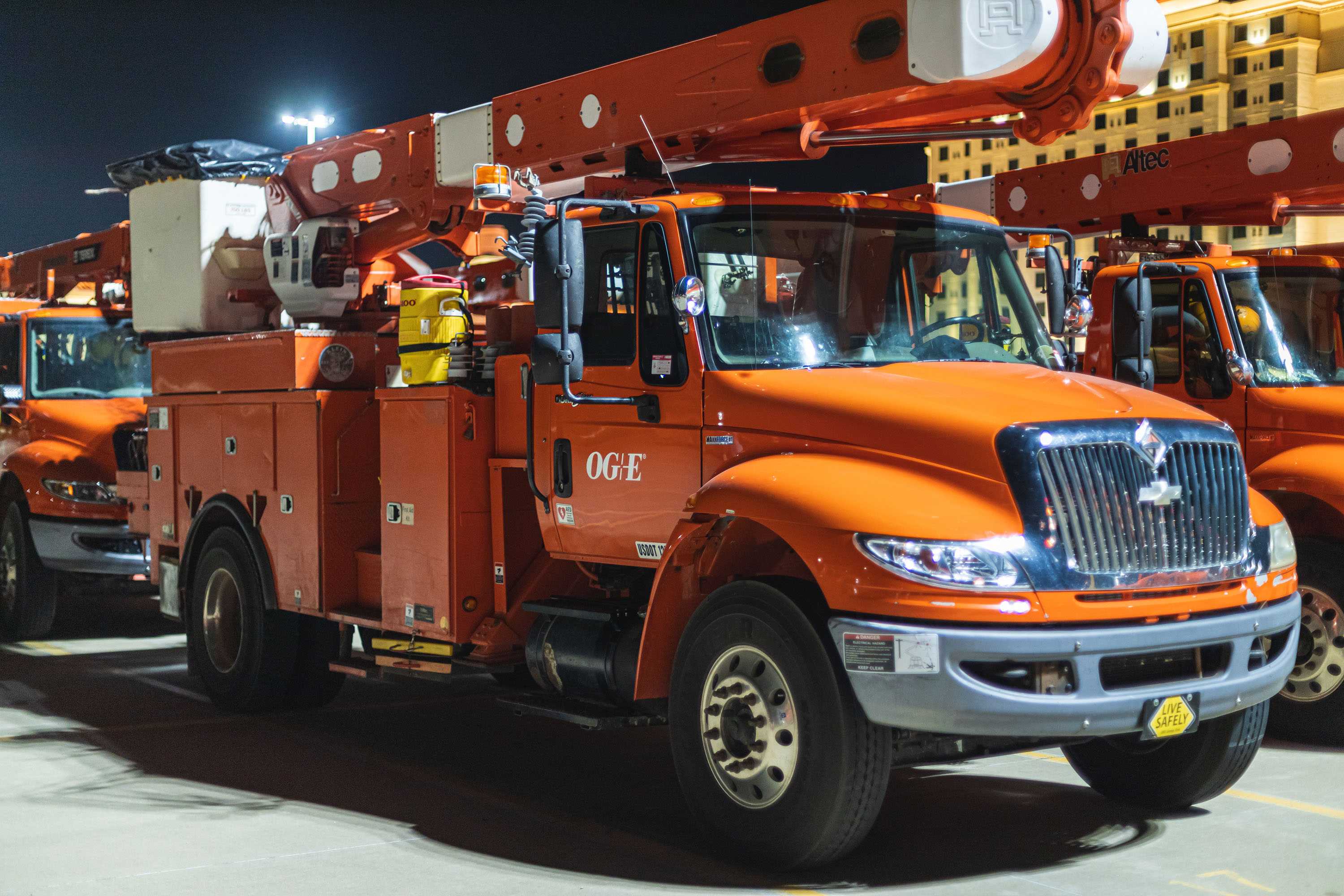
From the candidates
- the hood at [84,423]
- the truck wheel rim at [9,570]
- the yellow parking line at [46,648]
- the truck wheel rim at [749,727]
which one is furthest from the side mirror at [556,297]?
the truck wheel rim at [9,570]

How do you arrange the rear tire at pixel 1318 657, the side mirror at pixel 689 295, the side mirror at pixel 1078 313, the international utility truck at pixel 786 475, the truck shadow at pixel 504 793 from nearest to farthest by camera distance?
the international utility truck at pixel 786 475 < the truck shadow at pixel 504 793 < the side mirror at pixel 689 295 < the side mirror at pixel 1078 313 < the rear tire at pixel 1318 657

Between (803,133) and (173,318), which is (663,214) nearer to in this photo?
(803,133)

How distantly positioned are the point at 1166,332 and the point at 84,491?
336 inches

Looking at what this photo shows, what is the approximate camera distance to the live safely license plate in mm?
5332

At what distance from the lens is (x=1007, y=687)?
5.19 meters

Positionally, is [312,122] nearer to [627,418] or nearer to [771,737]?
[627,418]

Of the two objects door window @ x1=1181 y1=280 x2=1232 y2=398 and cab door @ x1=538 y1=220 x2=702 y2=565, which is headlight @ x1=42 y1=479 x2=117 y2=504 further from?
door window @ x1=1181 y1=280 x2=1232 y2=398

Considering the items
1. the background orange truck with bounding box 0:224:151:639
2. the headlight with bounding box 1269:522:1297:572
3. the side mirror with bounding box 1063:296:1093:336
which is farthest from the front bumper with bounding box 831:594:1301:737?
the background orange truck with bounding box 0:224:151:639

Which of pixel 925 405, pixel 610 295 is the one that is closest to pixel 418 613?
pixel 610 295

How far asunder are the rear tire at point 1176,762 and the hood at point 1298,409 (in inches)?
98.6

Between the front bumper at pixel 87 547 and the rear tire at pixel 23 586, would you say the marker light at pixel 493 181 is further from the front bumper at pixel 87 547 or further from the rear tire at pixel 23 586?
the rear tire at pixel 23 586

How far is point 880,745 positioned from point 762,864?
26.9 inches

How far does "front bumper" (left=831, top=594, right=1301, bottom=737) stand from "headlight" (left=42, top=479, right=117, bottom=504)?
8.88 meters

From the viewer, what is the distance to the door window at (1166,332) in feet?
29.2
